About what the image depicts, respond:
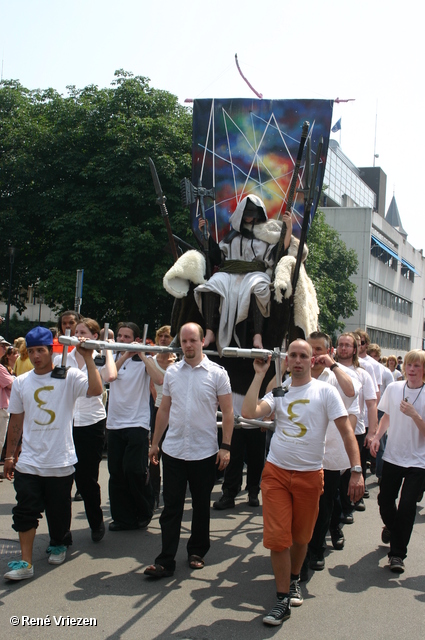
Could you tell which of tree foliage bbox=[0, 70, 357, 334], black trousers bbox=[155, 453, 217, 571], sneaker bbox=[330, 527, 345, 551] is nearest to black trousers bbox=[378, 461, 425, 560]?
sneaker bbox=[330, 527, 345, 551]

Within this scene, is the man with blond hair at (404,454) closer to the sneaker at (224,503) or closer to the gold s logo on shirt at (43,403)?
the sneaker at (224,503)

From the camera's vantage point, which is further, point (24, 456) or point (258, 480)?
point (258, 480)

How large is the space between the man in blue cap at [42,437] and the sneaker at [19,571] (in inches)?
0.4

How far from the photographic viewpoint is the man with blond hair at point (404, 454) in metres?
5.93

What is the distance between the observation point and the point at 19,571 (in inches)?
202

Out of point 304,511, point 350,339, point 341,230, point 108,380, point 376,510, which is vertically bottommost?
point 376,510

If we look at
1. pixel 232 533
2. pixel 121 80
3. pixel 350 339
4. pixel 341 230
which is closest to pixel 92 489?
pixel 232 533

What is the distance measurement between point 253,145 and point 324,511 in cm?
437

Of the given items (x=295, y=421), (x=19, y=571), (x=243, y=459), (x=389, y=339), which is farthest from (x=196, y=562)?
(x=389, y=339)

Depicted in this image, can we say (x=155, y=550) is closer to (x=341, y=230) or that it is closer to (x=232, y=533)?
(x=232, y=533)

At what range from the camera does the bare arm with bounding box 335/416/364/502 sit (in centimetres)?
498

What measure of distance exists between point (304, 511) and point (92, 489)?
2.22m

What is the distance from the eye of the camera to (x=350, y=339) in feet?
24.2

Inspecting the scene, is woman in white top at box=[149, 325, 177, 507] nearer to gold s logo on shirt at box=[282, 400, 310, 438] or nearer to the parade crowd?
the parade crowd
